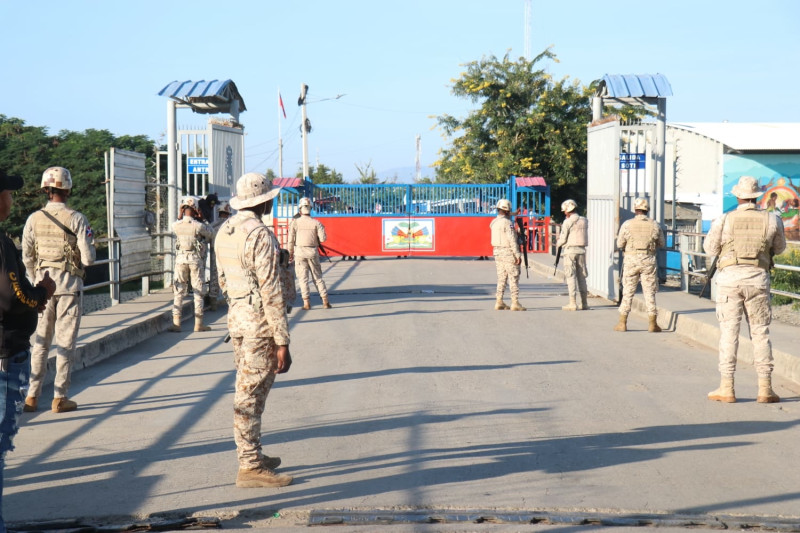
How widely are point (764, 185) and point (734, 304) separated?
3336cm

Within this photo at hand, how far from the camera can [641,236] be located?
12781 mm

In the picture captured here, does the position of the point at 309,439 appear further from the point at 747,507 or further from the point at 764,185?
the point at 764,185

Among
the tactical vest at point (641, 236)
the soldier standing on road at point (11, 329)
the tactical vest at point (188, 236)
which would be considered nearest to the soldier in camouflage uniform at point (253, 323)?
the soldier standing on road at point (11, 329)

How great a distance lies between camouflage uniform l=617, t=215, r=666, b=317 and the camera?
12.8 metres

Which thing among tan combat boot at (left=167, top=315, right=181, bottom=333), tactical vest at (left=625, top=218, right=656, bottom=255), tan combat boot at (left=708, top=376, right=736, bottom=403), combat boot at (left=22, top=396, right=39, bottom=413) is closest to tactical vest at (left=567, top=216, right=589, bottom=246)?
tactical vest at (left=625, top=218, right=656, bottom=255)

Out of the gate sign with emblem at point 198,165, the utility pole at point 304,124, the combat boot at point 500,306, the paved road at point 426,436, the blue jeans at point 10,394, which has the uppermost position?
the utility pole at point 304,124

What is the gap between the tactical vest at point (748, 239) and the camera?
27.5ft

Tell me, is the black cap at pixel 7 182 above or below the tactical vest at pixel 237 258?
above

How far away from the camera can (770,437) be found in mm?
7020

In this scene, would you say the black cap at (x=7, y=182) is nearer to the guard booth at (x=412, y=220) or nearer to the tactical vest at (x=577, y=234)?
the tactical vest at (x=577, y=234)

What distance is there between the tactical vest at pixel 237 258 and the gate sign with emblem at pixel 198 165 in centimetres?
1175

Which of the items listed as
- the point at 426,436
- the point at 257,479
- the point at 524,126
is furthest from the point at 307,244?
the point at 524,126

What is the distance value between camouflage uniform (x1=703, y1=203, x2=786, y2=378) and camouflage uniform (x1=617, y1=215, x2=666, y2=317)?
13.8 ft

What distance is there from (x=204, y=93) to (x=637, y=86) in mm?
7906
